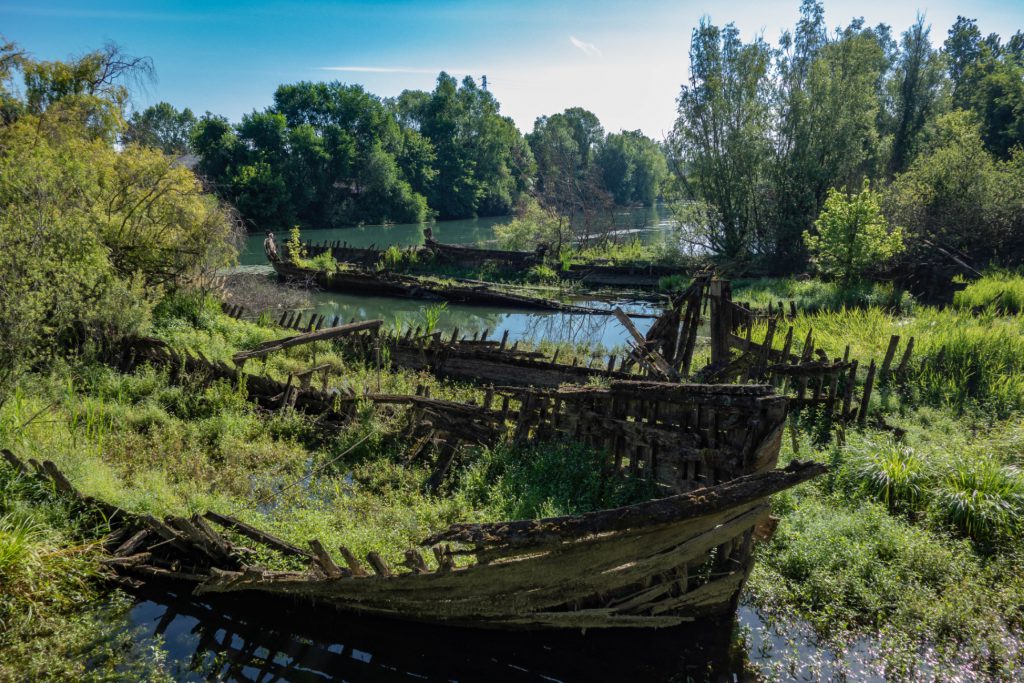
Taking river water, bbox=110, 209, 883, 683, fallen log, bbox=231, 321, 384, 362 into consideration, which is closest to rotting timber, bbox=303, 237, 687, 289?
fallen log, bbox=231, 321, 384, 362

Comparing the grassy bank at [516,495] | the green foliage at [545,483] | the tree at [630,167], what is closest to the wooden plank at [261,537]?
the grassy bank at [516,495]

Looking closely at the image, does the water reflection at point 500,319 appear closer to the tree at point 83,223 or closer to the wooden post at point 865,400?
the tree at point 83,223

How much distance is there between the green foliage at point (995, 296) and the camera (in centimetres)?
1527

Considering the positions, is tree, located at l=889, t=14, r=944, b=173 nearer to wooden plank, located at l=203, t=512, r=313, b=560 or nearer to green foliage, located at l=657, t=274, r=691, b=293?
green foliage, located at l=657, t=274, r=691, b=293

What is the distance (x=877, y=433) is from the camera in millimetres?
8914

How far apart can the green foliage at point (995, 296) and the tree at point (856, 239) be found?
318 centimetres

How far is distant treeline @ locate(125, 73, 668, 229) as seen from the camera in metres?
52.8

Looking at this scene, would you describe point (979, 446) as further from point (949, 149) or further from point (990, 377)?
point (949, 149)

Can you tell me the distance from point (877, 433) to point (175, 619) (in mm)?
9105

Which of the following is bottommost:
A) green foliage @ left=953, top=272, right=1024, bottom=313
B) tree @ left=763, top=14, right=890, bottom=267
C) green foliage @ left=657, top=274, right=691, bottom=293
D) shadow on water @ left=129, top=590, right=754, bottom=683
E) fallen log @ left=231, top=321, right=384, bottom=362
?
shadow on water @ left=129, top=590, right=754, bottom=683

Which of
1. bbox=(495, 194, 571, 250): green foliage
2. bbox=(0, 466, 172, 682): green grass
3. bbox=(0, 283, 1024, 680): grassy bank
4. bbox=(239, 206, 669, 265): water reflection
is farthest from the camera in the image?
bbox=(239, 206, 669, 265): water reflection

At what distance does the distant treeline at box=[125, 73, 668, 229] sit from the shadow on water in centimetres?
3513

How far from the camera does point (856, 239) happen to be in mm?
19438

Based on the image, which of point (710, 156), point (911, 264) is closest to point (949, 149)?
point (911, 264)
